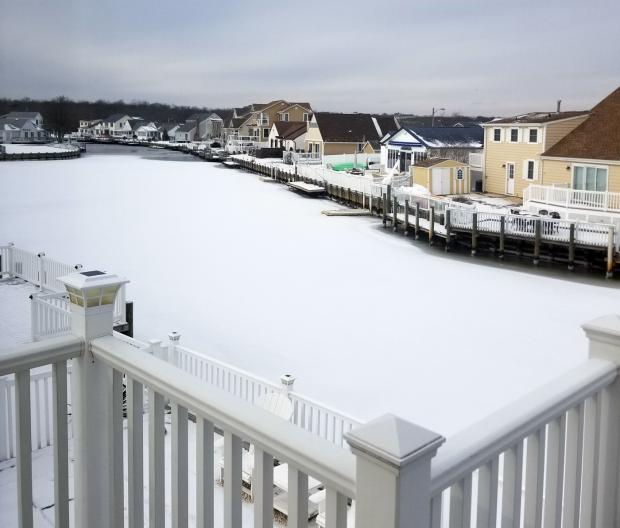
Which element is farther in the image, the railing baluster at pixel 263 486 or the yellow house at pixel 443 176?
the yellow house at pixel 443 176

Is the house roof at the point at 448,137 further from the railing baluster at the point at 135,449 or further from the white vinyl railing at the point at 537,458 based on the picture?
the railing baluster at the point at 135,449

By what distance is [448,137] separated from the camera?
94.3ft

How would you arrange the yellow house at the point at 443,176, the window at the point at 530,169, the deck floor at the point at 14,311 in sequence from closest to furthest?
the deck floor at the point at 14,311
the window at the point at 530,169
the yellow house at the point at 443,176

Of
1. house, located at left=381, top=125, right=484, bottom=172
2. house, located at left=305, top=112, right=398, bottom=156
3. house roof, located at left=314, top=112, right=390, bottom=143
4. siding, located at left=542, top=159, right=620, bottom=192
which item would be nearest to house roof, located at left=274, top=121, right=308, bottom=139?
house, located at left=305, top=112, right=398, bottom=156

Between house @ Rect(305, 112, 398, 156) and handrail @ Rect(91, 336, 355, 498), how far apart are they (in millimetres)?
41047

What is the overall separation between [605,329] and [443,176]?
23315 mm

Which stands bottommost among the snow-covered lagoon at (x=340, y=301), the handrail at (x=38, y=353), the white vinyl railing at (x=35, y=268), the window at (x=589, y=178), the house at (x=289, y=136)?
the snow-covered lagoon at (x=340, y=301)

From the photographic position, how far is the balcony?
1.10 metres

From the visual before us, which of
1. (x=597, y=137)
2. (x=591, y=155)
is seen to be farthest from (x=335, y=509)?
(x=597, y=137)

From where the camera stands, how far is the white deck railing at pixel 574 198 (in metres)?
17.1

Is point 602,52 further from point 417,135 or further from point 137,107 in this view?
point 137,107

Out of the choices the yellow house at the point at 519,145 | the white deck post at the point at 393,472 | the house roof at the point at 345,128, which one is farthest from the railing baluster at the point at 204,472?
the house roof at the point at 345,128

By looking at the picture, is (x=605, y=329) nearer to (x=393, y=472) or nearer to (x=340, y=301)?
(x=393, y=472)

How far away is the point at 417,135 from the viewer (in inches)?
1128
